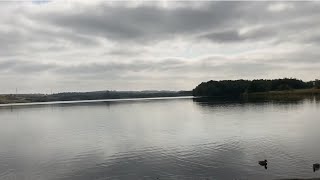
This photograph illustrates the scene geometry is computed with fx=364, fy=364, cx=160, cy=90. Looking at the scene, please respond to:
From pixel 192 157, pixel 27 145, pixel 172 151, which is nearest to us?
pixel 192 157

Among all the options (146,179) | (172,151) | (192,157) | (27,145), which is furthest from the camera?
(27,145)

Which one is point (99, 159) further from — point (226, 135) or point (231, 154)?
point (226, 135)

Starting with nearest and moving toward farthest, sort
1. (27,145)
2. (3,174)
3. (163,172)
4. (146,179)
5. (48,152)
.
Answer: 1. (146,179)
2. (163,172)
3. (3,174)
4. (48,152)
5. (27,145)

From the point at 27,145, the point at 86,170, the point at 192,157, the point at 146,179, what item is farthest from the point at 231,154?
the point at 27,145

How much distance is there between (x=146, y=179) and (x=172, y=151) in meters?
14.4

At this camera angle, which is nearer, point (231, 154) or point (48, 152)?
point (231, 154)

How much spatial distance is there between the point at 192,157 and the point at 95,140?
2416 cm

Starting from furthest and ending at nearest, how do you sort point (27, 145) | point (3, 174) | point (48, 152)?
point (27, 145) < point (48, 152) < point (3, 174)

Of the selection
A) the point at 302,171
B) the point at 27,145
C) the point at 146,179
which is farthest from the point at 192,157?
the point at 27,145

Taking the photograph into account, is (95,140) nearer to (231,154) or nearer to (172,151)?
(172,151)

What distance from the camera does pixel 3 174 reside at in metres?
39.9

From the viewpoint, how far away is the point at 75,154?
164 ft

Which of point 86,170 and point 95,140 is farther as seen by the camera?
point 95,140

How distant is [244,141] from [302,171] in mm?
19931
